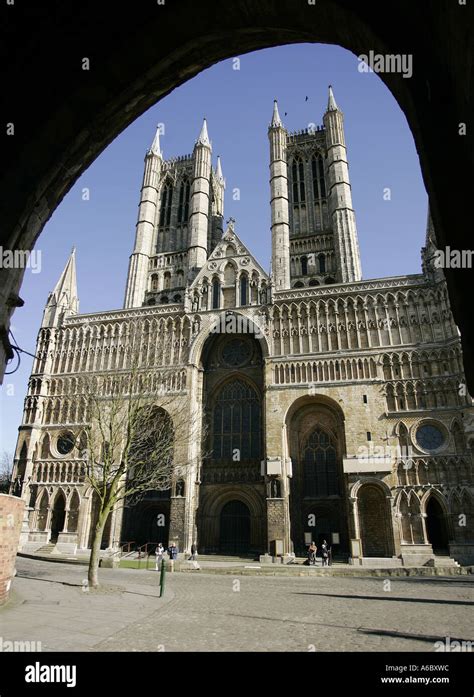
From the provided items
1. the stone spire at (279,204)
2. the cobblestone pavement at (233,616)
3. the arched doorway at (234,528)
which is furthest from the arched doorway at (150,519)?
the stone spire at (279,204)

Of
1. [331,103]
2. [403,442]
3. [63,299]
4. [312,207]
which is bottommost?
[403,442]

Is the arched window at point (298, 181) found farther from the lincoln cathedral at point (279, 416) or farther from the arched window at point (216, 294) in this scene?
the arched window at point (216, 294)

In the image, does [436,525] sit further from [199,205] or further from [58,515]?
[199,205]

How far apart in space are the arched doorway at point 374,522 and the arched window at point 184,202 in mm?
36410

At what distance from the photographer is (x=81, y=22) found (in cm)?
342

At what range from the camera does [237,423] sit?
1208 inches

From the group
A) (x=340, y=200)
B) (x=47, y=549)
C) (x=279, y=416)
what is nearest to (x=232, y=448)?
(x=279, y=416)

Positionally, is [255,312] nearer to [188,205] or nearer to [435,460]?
[435,460]

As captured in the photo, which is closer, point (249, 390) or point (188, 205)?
point (249, 390)

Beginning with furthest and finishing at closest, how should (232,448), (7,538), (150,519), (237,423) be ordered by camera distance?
1. (237,423)
2. (150,519)
3. (232,448)
4. (7,538)

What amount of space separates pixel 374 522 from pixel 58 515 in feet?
70.5

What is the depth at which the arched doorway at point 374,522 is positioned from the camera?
24.4 meters

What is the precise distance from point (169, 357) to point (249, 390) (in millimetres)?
6302

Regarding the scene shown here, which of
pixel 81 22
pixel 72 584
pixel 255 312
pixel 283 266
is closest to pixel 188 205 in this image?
pixel 283 266
